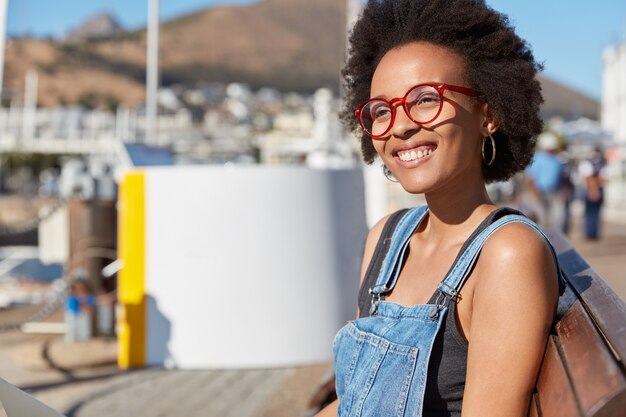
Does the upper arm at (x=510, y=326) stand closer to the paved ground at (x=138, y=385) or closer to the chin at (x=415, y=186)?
the chin at (x=415, y=186)

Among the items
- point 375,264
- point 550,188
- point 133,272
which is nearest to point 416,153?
point 375,264

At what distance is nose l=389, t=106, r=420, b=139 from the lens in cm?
198

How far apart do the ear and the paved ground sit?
10.5 feet

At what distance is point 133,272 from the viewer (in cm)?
636

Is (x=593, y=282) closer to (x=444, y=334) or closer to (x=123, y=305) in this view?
(x=444, y=334)

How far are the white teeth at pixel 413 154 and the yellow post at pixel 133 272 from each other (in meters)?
4.51

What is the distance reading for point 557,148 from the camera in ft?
41.3

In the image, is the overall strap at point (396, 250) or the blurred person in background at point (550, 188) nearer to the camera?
the overall strap at point (396, 250)

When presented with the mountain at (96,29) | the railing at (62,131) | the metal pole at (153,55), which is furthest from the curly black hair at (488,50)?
the railing at (62,131)

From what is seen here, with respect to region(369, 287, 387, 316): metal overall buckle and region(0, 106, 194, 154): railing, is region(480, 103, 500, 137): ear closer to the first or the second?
region(369, 287, 387, 316): metal overall buckle

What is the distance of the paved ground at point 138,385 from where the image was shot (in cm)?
513

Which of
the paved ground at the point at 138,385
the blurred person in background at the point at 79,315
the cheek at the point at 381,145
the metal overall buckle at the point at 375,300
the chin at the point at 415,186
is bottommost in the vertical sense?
the paved ground at the point at 138,385

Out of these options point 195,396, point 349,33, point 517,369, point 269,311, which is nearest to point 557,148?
point 269,311

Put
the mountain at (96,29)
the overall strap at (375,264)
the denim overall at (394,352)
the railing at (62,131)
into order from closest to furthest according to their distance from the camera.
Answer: the denim overall at (394,352)
the overall strap at (375,264)
the mountain at (96,29)
the railing at (62,131)
